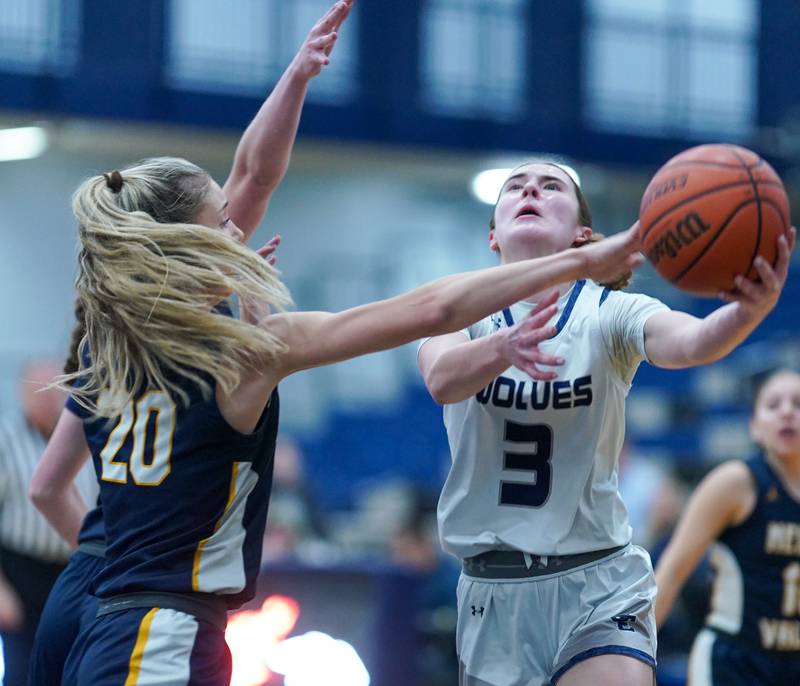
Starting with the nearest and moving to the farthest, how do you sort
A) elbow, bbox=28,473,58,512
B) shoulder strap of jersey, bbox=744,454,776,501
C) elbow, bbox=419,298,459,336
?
elbow, bbox=419,298,459,336 < elbow, bbox=28,473,58,512 < shoulder strap of jersey, bbox=744,454,776,501

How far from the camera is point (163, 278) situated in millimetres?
3096

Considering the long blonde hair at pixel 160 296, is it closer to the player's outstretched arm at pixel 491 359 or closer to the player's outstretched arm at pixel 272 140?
the player's outstretched arm at pixel 491 359

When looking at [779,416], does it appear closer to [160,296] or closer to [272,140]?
[272,140]

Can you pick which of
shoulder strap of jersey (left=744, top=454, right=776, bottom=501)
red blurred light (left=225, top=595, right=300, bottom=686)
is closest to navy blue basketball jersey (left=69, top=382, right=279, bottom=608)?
shoulder strap of jersey (left=744, top=454, right=776, bottom=501)

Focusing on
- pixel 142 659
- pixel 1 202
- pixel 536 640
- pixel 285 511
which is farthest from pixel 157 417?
pixel 1 202

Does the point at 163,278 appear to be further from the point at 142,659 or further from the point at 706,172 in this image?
the point at 706,172

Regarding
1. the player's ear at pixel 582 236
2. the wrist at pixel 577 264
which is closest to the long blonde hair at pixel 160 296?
the wrist at pixel 577 264

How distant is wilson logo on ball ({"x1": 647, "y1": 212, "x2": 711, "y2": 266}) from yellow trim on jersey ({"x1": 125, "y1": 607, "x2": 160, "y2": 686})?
4.94ft

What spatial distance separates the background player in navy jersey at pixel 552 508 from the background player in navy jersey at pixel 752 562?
127 cm

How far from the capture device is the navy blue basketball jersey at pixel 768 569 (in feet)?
16.3

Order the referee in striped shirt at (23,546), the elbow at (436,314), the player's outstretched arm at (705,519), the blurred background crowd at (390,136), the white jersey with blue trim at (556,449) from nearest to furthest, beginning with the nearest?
the elbow at (436,314) < the white jersey with blue trim at (556,449) < the player's outstretched arm at (705,519) < the referee in striped shirt at (23,546) < the blurred background crowd at (390,136)

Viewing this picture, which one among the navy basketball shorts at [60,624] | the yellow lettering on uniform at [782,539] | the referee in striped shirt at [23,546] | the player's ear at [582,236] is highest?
the player's ear at [582,236]

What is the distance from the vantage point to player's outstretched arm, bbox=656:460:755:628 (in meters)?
4.89

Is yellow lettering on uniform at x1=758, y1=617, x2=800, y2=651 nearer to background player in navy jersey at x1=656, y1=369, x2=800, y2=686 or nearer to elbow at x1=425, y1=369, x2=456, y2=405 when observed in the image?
background player in navy jersey at x1=656, y1=369, x2=800, y2=686
